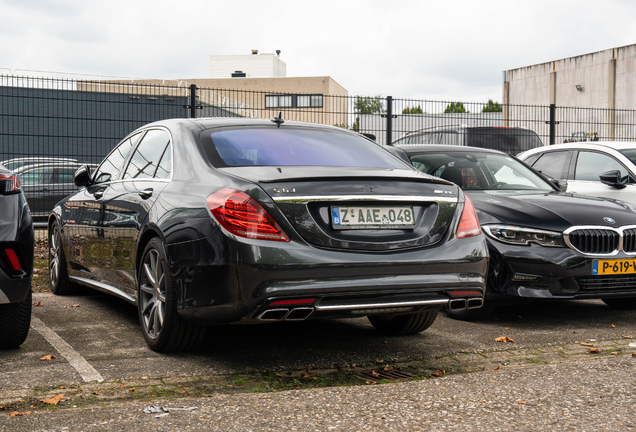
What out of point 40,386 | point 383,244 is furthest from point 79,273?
point 383,244

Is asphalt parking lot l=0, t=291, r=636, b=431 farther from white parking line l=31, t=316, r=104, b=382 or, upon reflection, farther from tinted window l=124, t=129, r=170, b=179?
tinted window l=124, t=129, r=170, b=179

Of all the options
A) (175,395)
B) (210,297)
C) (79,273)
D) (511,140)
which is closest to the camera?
(175,395)

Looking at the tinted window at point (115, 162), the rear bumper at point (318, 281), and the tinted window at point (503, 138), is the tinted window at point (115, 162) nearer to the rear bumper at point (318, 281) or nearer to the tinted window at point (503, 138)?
the rear bumper at point (318, 281)

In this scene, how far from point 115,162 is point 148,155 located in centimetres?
82

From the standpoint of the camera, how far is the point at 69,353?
4.41 m

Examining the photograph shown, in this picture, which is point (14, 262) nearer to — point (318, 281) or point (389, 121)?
point (318, 281)

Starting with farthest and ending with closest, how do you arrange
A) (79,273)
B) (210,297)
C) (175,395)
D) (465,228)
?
(79,273) → (465,228) → (210,297) → (175,395)

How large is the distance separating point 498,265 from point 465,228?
1389 mm

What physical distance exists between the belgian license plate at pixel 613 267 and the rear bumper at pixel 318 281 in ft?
5.77

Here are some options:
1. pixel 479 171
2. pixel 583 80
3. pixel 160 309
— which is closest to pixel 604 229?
pixel 479 171

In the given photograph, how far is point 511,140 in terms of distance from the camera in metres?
14.0

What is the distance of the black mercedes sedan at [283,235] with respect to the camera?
3701mm

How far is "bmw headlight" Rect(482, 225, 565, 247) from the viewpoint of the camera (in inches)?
213

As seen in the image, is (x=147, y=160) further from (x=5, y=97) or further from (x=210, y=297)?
(x=5, y=97)
